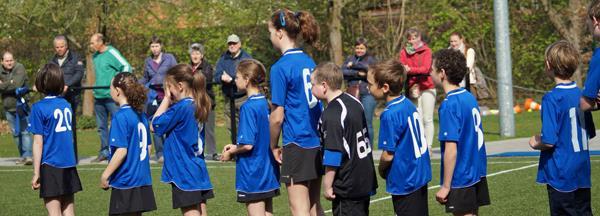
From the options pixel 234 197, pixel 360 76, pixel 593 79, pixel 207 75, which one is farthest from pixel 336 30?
pixel 593 79

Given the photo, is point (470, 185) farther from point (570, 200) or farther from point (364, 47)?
point (364, 47)

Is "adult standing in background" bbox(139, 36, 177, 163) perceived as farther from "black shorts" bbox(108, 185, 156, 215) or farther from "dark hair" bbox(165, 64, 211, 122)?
"black shorts" bbox(108, 185, 156, 215)

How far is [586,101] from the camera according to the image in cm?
659

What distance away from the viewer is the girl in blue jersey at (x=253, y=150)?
7.83 meters

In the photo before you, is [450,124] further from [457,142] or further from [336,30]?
[336,30]

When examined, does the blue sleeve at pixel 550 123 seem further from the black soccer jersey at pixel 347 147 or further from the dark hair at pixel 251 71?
the dark hair at pixel 251 71

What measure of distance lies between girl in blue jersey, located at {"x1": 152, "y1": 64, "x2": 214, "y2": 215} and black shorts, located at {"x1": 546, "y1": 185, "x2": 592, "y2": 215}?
8.26 feet

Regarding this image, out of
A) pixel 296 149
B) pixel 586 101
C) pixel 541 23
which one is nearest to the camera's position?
pixel 586 101

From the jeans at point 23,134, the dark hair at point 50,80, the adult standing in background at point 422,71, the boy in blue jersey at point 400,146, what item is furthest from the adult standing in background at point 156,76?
the boy in blue jersey at point 400,146

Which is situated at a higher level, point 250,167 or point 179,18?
point 179,18

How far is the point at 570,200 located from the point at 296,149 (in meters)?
1.84

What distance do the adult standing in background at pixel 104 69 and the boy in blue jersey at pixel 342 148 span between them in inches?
311

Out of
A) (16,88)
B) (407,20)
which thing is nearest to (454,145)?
(16,88)

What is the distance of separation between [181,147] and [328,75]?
139 centimetres
